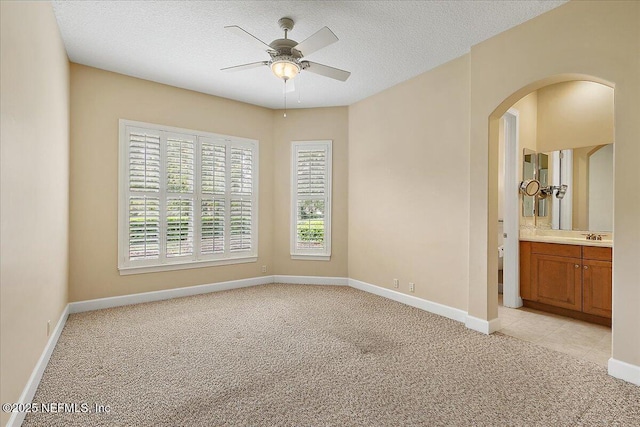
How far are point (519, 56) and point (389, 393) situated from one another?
10.5ft

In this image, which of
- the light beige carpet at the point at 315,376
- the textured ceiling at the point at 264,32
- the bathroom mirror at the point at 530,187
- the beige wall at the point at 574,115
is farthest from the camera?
the bathroom mirror at the point at 530,187

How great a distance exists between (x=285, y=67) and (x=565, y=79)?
8.29ft

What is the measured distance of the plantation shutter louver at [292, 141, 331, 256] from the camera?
550cm

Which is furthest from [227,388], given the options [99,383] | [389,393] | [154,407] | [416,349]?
[416,349]

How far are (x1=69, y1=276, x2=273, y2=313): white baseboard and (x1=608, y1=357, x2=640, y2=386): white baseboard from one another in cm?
443

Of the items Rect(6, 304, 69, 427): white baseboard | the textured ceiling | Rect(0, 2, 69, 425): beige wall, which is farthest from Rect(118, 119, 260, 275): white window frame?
Rect(6, 304, 69, 427): white baseboard

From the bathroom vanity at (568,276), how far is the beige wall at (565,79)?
1.15 metres

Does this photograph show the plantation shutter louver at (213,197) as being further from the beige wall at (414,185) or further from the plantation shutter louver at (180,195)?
the beige wall at (414,185)

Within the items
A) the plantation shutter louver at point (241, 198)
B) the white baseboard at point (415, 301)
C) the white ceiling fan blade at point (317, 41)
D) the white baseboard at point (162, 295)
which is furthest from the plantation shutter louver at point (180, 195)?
the white baseboard at point (415, 301)

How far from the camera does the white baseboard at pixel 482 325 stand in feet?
10.9

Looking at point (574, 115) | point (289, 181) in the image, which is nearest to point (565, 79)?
point (574, 115)

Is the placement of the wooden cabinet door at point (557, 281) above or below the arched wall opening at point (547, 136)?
below

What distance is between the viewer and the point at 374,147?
195 inches

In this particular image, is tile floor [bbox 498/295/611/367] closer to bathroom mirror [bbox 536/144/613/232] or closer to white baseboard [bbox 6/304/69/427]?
bathroom mirror [bbox 536/144/613/232]
